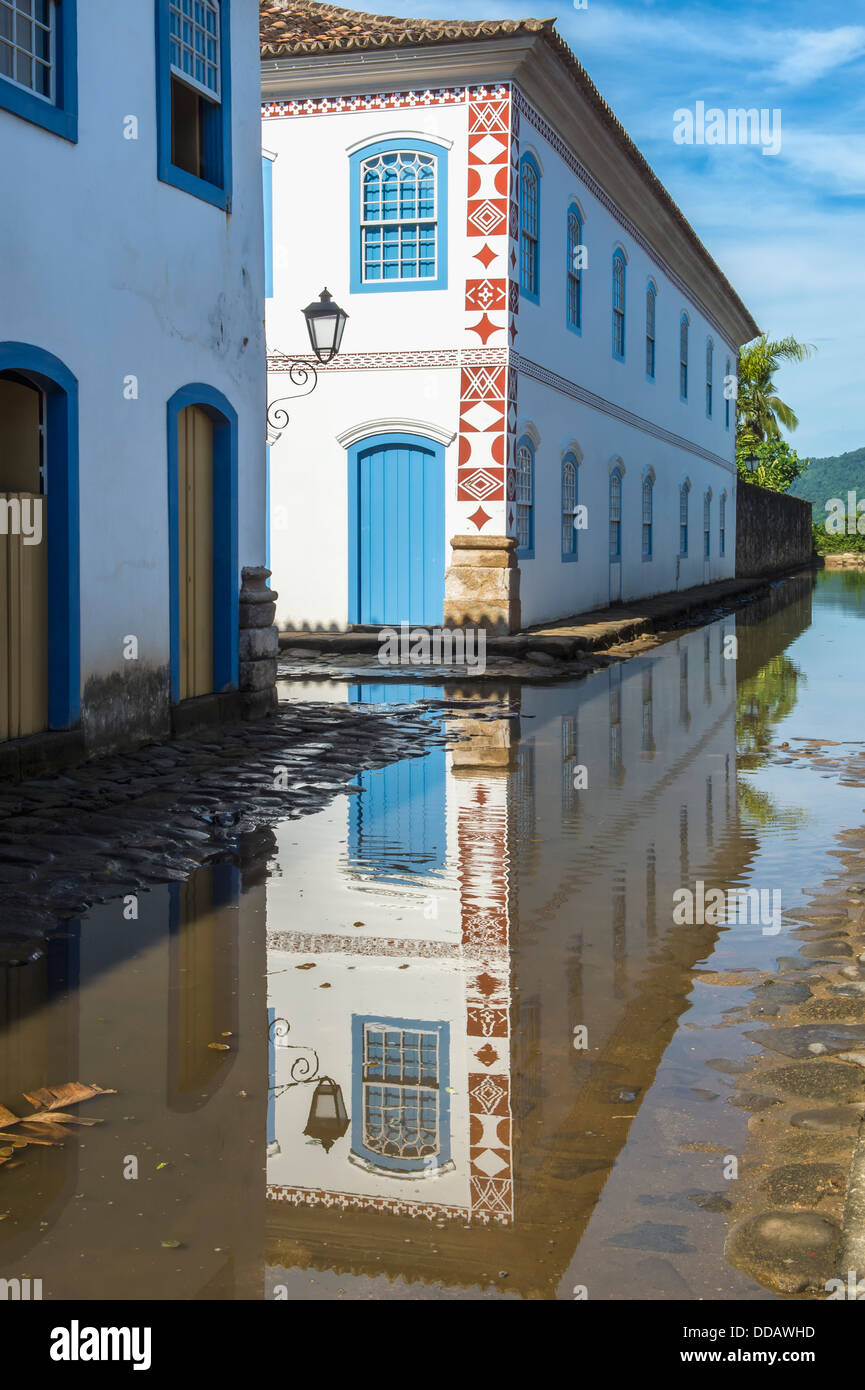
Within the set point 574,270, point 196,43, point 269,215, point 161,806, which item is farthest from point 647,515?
point 161,806

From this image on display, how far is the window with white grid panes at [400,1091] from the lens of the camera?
3.63 m

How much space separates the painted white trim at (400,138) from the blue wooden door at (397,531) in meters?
3.26

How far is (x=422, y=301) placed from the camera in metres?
16.8

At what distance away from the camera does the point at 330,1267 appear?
9.86 feet

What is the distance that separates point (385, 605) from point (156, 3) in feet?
29.1

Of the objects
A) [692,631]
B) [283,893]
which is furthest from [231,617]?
[692,631]

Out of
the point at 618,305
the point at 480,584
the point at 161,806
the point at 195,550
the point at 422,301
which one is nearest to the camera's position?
the point at 161,806

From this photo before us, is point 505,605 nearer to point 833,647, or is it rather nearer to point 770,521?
point 833,647

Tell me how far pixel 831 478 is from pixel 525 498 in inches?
5438

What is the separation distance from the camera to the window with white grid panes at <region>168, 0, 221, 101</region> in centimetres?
968

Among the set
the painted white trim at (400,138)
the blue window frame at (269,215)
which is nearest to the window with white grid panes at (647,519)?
the blue window frame at (269,215)

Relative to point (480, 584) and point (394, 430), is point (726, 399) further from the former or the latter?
point (480, 584)

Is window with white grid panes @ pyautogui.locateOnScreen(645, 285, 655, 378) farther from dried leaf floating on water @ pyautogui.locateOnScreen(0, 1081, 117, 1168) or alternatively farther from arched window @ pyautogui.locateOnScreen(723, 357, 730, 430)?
dried leaf floating on water @ pyautogui.locateOnScreen(0, 1081, 117, 1168)

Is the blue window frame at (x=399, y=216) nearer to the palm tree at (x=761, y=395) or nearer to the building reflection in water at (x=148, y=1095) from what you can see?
the building reflection in water at (x=148, y=1095)
